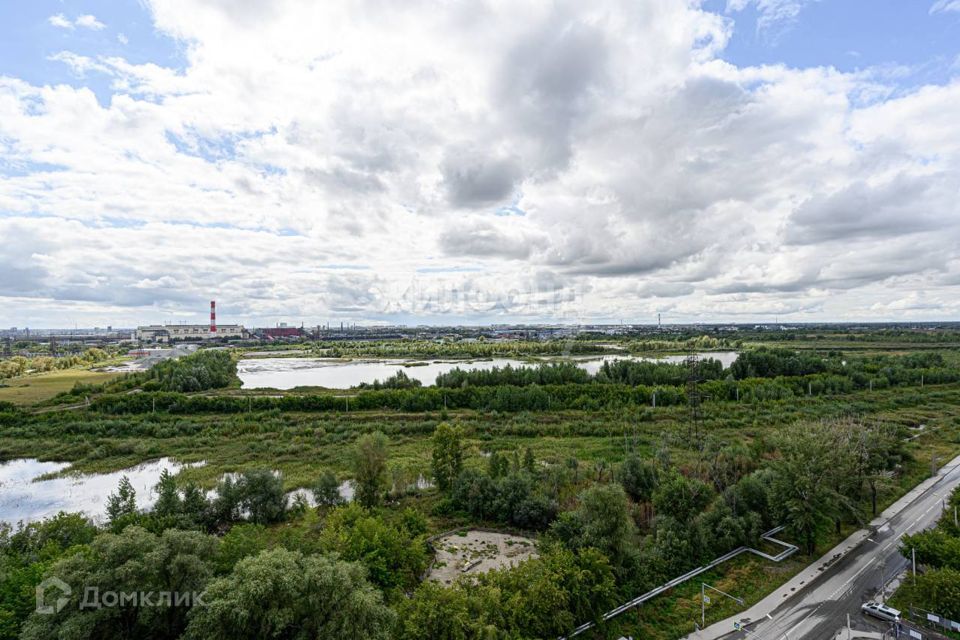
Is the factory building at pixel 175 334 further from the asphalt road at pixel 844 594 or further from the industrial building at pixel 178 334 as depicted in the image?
the asphalt road at pixel 844 594

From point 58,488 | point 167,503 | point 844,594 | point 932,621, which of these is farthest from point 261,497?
point 932,621

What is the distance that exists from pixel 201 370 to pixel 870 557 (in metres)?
66.7

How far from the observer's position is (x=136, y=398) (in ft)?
152

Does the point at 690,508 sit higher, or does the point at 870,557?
the point at 690,508

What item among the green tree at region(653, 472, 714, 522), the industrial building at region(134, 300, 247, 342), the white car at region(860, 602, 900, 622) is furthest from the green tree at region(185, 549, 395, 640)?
the industrial building at region(134, 300, 247, 342)

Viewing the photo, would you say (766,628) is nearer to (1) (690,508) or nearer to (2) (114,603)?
(1) (690,508)

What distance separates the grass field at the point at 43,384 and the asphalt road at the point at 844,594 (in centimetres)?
6652

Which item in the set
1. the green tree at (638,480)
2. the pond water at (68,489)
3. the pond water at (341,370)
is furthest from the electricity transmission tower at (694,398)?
the pond water at (341,370)

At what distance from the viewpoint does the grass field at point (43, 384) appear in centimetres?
5041

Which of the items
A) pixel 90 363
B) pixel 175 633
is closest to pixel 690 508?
pixel 175 633

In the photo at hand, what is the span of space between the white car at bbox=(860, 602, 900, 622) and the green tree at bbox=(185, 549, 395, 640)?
16020 millimetres

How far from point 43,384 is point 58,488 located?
46.3m

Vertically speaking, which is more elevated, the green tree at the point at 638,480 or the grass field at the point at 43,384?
the grass field at the point at 43,384

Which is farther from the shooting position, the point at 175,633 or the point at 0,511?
the point at 0,511
